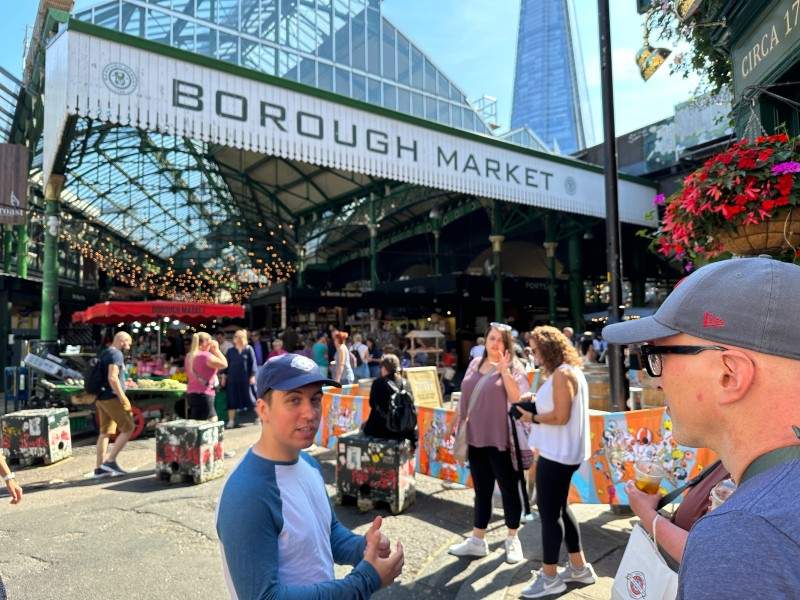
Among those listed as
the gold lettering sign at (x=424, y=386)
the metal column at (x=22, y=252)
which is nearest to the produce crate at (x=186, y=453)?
the gold lettering sign at (x=424, y=386)

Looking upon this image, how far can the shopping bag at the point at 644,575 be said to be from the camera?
141 centimetres

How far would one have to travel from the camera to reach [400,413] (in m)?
5.27

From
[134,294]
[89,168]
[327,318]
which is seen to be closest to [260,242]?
[327,318]

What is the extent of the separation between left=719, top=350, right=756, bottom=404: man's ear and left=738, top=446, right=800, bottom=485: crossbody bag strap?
0.38ft

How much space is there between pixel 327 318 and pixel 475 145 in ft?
48.1

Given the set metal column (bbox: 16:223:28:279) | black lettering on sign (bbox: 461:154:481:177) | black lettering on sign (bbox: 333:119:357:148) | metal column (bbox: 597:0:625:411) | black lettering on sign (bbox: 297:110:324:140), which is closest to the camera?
metal column (bbox: 597:0:625:411)

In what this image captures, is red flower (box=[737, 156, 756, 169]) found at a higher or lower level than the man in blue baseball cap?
higher

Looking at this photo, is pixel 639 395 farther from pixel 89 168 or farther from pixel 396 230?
pixel 89 168

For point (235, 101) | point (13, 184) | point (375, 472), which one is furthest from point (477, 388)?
point (13, 184)

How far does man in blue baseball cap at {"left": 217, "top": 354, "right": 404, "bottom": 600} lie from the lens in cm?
154

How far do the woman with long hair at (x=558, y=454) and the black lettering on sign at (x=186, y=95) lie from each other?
301 inches

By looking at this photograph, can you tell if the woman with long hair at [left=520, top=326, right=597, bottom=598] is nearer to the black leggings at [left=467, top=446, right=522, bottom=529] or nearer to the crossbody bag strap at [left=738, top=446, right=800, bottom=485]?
the black leggings at [left=467, top=446, right=522, bottom=529]

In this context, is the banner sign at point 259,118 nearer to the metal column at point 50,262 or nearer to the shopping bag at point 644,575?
the metal column at point 50,262

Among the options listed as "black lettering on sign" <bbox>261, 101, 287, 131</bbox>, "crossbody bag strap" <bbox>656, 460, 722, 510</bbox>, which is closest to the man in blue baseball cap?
"crossbody bag strap" <bbox>656, 460, 722, 510</bbox>
